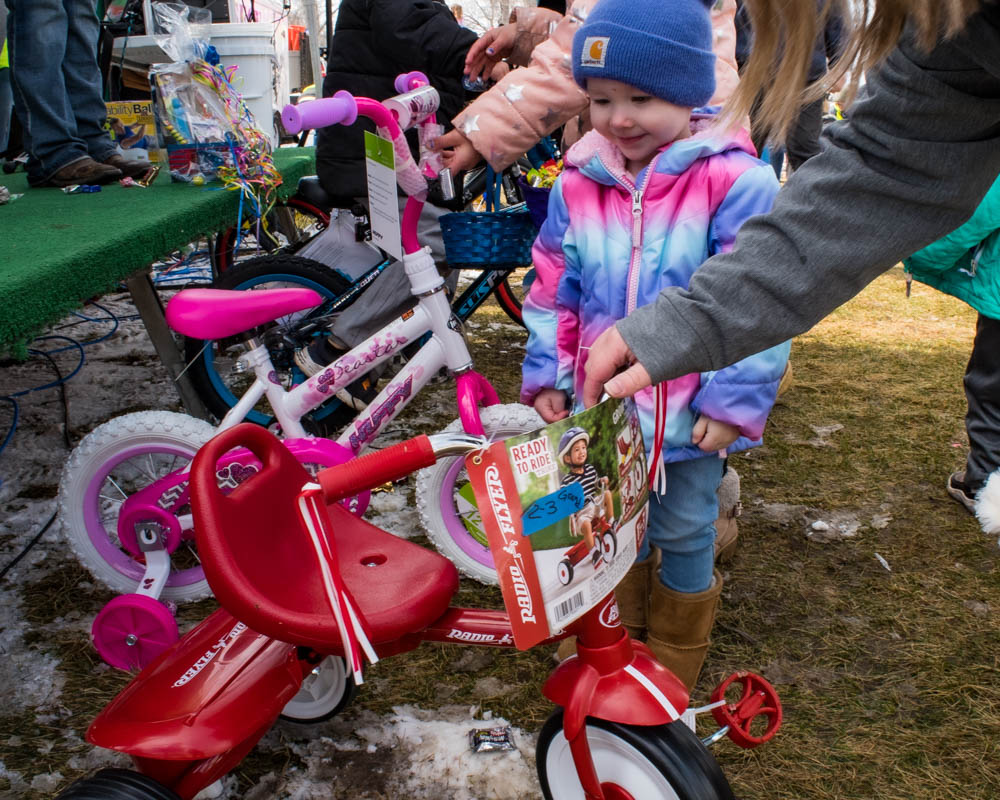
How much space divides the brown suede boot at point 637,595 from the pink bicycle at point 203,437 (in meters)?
0.40

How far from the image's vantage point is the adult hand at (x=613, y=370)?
84 centimetres

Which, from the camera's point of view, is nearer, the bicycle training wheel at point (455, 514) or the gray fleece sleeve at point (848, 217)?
the gray fleece sleeve at point (848, 217)

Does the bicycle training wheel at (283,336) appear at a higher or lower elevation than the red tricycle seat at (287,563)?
lower

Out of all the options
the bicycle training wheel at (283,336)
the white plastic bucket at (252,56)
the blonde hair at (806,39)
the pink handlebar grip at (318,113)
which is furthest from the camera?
the white plastic bucket at (252,56)

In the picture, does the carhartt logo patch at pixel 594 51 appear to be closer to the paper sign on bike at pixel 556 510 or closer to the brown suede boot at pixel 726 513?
the paper sign on bike at pixel 556 510

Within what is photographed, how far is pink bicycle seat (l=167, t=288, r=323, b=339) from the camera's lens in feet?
5.77

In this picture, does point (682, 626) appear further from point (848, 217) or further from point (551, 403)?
point (848, 217)

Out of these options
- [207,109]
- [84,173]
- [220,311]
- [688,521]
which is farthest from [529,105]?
[84,173]

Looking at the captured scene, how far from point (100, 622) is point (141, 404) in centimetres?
151

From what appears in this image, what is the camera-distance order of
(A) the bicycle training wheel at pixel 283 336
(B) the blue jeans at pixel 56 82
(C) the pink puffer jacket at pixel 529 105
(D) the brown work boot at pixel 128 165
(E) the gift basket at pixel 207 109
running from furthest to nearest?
(D) the brown work boot at pixel 128 165 < (B) the blue jeans at pixel 56 82 < (E) the gift basket at pixel 207 109 < (A) the bicycle training wheel at pixel 283 336 < (C) the pink puffer jacket at pixel 529 105

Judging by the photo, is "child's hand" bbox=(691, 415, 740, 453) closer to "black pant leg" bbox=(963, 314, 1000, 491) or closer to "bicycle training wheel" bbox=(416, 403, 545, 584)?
"bicycle training wheel" bbox=(416, 403, 545, 584)

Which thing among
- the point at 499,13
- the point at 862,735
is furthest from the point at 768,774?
the point at 499,13

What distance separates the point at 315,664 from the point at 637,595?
0.77 m

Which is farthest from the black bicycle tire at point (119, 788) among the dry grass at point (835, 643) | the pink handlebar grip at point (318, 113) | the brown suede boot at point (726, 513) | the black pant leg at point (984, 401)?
the black pant leg at point (984, 401)
